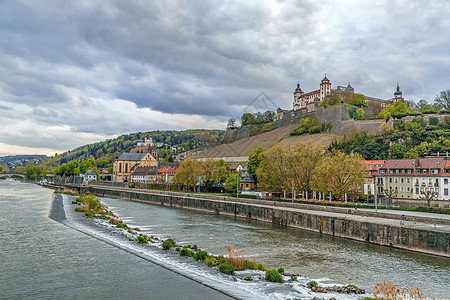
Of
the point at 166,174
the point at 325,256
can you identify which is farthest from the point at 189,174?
the point at 325,256

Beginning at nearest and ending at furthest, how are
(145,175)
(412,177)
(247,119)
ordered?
(412,177), (145,175), (247,119)

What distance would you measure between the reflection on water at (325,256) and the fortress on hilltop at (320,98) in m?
98.3

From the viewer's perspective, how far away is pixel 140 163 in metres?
140

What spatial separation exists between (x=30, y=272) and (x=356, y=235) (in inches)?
920

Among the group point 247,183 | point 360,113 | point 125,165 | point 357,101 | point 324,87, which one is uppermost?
point 324,87

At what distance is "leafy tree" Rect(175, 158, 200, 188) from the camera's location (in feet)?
238

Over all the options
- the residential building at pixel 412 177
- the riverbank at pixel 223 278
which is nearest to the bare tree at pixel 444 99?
the residential building at pixel 412 177

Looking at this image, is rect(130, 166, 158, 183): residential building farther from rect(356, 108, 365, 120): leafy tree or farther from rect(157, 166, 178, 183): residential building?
rect(356, 108, 365, 120): leafy tree

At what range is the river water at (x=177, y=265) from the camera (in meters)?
13.7

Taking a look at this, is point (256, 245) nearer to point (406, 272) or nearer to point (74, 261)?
point (406, 272)

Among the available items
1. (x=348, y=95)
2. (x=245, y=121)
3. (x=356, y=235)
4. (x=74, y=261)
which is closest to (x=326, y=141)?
(x=348, y=95)

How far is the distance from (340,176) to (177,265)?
30408 millimetres

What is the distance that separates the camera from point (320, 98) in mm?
141500

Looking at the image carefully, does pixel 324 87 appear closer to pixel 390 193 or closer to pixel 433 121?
pixel 433 121
